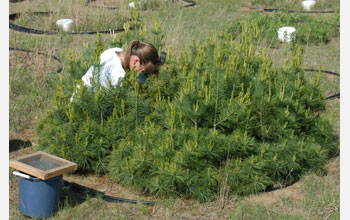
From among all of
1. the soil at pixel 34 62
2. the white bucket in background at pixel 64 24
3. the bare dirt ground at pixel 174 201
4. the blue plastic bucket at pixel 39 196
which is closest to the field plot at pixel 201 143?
the bare dirt ground at pixel 174 201

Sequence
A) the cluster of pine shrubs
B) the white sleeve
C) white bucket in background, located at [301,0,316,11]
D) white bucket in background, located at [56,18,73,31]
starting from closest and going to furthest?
the cluster of pine shrubs
the white sleeve
white bucket in background, located at [56,18,73,31]
white bucket in background, located at [301,0,316,11]

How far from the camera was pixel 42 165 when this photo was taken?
Result: 3.87 metres

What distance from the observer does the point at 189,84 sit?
4090 mm

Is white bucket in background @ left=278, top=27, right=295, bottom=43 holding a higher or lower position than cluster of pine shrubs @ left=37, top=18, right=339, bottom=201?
higher

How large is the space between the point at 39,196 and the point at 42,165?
25 cm

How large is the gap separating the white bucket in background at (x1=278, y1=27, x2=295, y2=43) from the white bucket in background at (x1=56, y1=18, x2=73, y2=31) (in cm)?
411

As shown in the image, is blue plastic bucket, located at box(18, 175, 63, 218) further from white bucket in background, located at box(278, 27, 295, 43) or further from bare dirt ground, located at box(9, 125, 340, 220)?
white bucket in background, located at box(278, 27, 295, 43)

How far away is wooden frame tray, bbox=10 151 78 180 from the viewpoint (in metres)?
3.65

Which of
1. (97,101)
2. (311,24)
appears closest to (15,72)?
(97,101)

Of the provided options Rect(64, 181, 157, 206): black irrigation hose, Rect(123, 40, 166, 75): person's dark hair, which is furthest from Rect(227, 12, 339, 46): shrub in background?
Rect(64, 181, 157, 206): black irrigation hose

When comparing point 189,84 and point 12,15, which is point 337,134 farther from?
point 12,15

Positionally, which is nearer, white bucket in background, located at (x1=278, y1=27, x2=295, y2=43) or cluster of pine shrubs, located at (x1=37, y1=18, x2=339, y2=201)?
cluster of pine shrubs, located at (x1=37, y1=18, x2=339, y2=201)

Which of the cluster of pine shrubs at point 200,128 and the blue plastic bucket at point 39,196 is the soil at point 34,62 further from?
the blue plastic bucket at point 39,196

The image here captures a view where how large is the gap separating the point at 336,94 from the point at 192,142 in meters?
3.47
